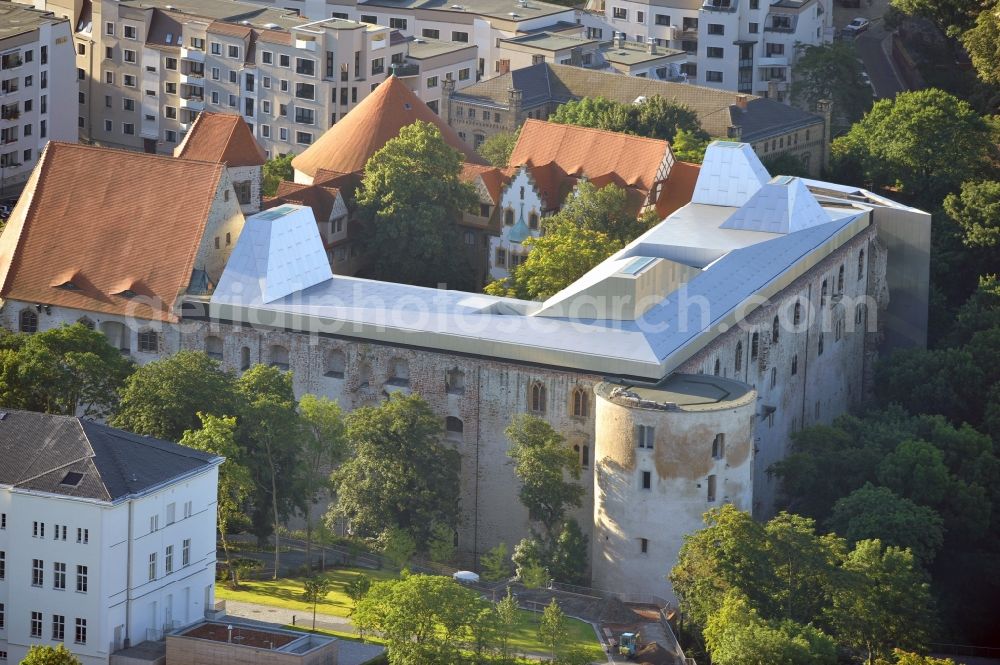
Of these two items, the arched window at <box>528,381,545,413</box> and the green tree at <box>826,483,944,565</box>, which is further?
the arched window at <box>528,381,545,413</box>

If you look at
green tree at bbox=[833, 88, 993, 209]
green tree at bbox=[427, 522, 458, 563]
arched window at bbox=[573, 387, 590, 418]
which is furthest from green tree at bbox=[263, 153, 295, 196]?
green tree at bbox=[427, 522, 458, 563]

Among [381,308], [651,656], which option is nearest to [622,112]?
[381,308]

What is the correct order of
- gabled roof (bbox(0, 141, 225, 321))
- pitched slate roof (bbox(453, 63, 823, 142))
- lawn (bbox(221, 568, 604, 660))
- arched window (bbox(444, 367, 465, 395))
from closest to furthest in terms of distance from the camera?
lawn (bbox(221, 568, 604, 660)), arched window (bbox(444, 367, 465, 395)), gabled roof (bbox(0, 141, 225, 321)), pitched slate roof (bbox(453, 63, 823, 142))

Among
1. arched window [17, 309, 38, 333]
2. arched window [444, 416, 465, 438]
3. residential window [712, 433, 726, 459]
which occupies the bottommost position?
arched window [444, 416, 465, 438]

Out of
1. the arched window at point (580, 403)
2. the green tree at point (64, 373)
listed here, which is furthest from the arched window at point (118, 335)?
the arched window at point (580, 403)

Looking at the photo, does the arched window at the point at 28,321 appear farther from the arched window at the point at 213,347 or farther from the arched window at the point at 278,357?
the arched window at the point at 278,357

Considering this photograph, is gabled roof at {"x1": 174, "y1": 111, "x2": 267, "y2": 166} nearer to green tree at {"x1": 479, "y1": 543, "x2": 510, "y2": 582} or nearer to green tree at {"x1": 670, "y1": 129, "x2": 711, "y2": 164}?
green tree at {"x1": 479, "y1": 543, "x2": 510, "y2": 582}

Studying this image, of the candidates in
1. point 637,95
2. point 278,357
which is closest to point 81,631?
point 278,357

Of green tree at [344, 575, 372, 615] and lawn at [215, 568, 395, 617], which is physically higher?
green tree at [344, 575, 372, 615]
